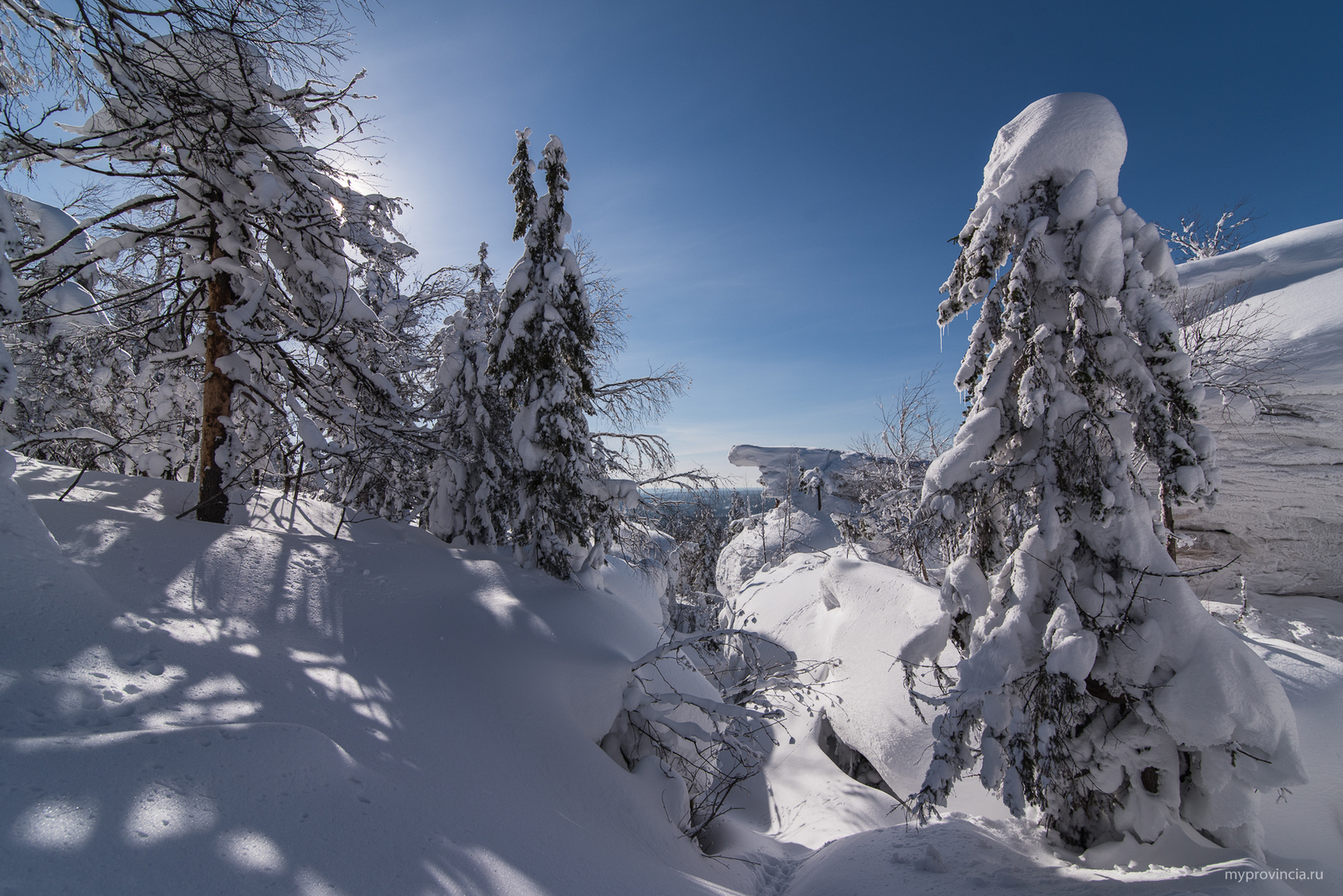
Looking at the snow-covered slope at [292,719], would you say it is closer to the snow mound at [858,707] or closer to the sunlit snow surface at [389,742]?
the sunlit snow surface at [389,742]

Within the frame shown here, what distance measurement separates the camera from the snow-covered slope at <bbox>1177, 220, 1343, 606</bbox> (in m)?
10.9

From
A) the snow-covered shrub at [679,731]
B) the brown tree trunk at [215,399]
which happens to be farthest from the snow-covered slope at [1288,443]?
the brown tree trunk at [215,399]

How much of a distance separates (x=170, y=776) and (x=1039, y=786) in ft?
20.5

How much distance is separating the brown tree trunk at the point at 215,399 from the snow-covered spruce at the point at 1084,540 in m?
8.34

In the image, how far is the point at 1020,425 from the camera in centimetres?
541

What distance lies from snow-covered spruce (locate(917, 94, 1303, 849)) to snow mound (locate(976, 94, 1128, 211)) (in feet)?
0.05

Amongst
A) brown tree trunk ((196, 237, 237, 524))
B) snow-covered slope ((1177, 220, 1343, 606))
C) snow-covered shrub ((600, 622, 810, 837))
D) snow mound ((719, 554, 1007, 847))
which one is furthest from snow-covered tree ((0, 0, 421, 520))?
snow-covered slope ((1177, 220, 1343, 606))

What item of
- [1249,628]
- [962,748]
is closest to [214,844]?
[962,748]

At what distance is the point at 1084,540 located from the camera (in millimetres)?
5117

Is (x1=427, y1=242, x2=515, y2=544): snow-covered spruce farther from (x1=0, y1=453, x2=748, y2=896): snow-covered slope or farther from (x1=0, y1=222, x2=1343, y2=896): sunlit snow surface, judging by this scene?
(x1=0, y1=453, x2=748, y2=896): snow-covered slope

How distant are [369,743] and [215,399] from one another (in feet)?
17.7

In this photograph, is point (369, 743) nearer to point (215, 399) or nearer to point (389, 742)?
point (389, 742)

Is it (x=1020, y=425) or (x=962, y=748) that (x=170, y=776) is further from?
(x=1020, y=425)

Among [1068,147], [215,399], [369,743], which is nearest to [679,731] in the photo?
[369,743]
